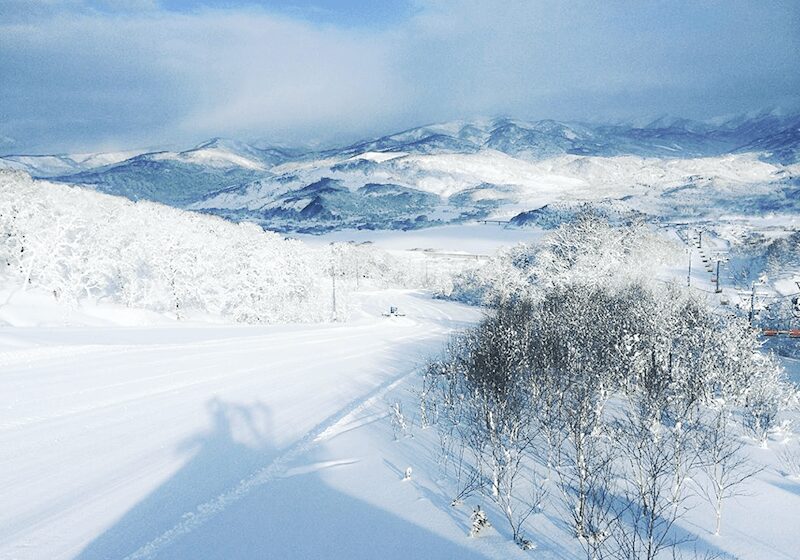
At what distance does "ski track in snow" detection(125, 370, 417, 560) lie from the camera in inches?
358

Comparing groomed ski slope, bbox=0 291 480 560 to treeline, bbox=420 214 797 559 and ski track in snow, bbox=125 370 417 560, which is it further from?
treeline, bbox=420 214 797 559

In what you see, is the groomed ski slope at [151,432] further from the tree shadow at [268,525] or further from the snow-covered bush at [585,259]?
the snow-covered bush at [585,259]

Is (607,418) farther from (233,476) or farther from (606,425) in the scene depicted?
(233,476)

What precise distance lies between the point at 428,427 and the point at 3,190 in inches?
2681

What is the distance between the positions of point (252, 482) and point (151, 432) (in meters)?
5.44

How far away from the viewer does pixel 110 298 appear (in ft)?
191

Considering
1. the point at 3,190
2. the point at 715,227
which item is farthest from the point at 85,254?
the point at 715,227

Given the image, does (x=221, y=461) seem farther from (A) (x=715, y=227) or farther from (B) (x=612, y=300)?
(A) (x=715, y=227)

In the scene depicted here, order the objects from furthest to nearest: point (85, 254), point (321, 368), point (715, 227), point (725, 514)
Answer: point (715, 227)
point (85, 254)
point (321, 368)
point (725, 514)

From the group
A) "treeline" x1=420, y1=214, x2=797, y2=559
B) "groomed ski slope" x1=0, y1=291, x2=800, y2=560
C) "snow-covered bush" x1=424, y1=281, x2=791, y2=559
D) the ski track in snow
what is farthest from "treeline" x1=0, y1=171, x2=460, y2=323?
"snow-covered bush" x1=424, y1=281, x2=791, y2=559

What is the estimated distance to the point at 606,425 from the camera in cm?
1497

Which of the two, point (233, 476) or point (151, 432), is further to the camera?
point (151, 432)

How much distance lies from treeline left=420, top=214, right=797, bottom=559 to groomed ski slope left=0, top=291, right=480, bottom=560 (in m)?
3.84

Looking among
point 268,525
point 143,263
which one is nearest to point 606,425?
point 268,525
